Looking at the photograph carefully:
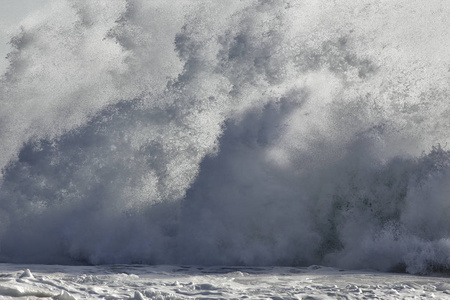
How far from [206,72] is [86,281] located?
652 cm

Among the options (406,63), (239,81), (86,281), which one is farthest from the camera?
(239,81)

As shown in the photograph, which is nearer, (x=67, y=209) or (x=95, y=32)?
(x=67, y=209)

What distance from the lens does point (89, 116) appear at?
1209 cm

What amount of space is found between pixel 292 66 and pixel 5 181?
20.7 ft

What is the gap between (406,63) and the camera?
1132 cm

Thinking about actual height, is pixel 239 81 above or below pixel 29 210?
above

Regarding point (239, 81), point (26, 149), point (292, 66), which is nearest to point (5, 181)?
point (26, 149)

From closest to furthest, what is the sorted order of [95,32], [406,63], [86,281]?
1. [86,281]
2. [406,63]
3. [95,32]

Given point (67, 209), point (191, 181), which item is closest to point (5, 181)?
point (67, 209)

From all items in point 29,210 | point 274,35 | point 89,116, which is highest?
point 274,35

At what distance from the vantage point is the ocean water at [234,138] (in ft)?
31.4

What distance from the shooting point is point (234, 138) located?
1084cm

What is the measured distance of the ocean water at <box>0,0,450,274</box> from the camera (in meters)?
9.57

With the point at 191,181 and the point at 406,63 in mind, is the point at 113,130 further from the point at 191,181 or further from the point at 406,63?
the point at 406,63
